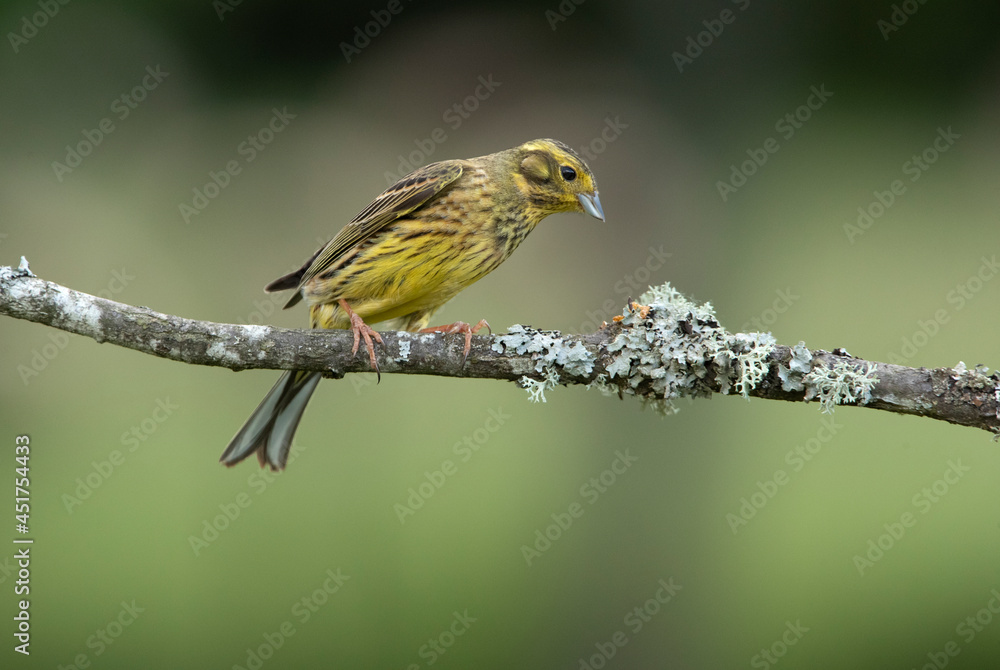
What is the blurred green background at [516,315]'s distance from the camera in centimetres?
534

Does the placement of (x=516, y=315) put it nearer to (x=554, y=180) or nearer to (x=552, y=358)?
(x=554, y=180)

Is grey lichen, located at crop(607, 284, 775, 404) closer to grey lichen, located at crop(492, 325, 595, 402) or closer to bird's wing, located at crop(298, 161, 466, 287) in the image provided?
grey lichen, located at crop(492, 325, 595, 402)

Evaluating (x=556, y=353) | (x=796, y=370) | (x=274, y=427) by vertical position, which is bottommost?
(x=274, y=427)

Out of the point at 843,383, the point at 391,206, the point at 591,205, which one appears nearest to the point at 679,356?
the point at 843,383

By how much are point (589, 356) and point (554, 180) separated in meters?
1.35

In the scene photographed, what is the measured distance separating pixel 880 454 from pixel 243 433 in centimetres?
471

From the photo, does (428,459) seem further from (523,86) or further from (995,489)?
(995,489)

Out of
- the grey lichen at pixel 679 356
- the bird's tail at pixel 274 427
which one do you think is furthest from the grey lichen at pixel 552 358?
the bird's tail at pixel 274 427

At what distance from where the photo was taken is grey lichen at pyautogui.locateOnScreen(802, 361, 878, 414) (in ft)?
9.79

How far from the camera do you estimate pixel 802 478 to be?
621 centimetres

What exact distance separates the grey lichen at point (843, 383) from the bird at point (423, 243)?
4.92 feet

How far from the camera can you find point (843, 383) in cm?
299

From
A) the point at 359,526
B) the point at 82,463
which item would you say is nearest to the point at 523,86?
the point at 359,526

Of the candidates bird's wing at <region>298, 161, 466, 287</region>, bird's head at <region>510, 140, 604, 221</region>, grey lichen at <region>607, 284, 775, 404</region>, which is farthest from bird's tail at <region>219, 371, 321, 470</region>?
grey lichen at <region>607, 284, 775, 404</region>
